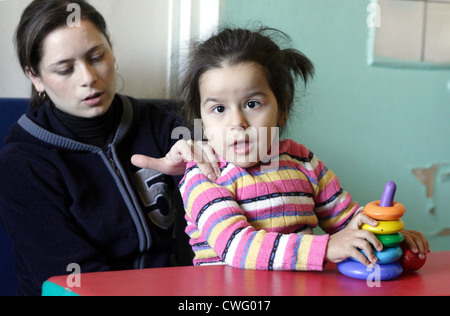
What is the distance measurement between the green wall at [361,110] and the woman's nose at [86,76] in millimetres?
604

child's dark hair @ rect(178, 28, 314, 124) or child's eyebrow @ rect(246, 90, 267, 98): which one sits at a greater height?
child's dark hair @ rect(178, 28, 314, 124)

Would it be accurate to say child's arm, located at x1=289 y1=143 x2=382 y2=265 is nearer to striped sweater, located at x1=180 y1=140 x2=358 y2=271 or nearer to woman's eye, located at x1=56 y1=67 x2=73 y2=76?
striped sweater, located at x1=180 y1=140 x2=358 y2=271

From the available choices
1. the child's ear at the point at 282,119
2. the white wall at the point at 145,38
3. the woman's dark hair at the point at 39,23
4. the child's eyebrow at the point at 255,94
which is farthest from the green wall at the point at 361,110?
the child's eyebrow at the point at 255,94

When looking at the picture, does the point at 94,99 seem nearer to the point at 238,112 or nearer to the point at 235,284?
the point at 238,112

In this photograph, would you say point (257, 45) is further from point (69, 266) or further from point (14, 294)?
point (14, 294)

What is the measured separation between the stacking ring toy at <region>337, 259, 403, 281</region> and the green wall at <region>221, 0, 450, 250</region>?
1.00 meters

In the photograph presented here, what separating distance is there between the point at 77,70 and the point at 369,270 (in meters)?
0.83

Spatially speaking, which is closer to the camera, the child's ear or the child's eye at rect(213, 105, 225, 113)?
the child's eye at rect(213, 105, 225, 113)

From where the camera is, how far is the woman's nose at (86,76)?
1.26m

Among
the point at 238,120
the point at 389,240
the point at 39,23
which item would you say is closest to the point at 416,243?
the point at 389,240

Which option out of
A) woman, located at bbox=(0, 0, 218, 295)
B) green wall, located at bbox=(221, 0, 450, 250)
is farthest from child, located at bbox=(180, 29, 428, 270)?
green wall, located at bbox=(221, 0, 450, 250)

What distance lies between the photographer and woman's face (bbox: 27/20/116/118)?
1.26 metres

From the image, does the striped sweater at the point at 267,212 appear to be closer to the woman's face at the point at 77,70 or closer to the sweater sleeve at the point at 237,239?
the sweater sleeve at the point at 237,239

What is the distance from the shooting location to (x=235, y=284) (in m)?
0.78
